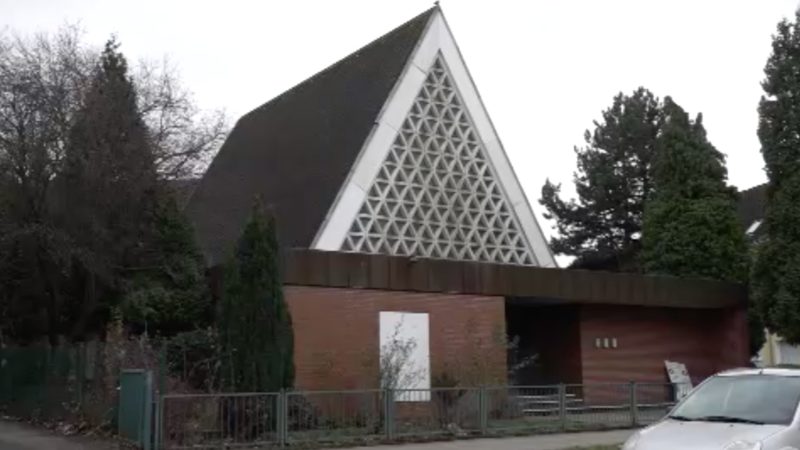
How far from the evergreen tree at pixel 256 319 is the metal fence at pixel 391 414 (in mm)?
907

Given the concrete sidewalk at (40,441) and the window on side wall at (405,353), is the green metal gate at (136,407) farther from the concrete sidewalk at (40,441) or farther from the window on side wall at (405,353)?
the window on side wall at (405,353)

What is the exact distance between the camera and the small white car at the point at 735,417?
8.63 meters

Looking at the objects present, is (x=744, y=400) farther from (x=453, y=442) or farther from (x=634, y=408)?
(x=634, y=408)

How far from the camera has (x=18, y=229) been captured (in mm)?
21234

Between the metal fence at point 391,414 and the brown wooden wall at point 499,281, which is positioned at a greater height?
the brown wooden wall at point 499,281

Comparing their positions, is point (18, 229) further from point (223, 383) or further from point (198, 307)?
point (223, 383)

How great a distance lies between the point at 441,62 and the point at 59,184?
45.6 feet

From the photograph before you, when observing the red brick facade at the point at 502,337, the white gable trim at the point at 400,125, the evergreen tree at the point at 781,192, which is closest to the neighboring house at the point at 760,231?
the evergreen tree at the point at 781,192

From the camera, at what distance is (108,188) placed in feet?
69.8

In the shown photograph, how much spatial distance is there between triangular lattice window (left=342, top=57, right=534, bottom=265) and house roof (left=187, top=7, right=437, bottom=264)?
3.94 ft

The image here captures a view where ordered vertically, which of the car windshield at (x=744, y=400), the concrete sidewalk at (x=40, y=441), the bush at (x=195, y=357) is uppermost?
the bush at (x=195, y=357)

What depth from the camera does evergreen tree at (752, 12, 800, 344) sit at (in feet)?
101

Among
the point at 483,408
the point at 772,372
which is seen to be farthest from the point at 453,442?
the point at 772,372

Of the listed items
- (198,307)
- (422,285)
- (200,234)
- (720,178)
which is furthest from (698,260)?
(198,307)
